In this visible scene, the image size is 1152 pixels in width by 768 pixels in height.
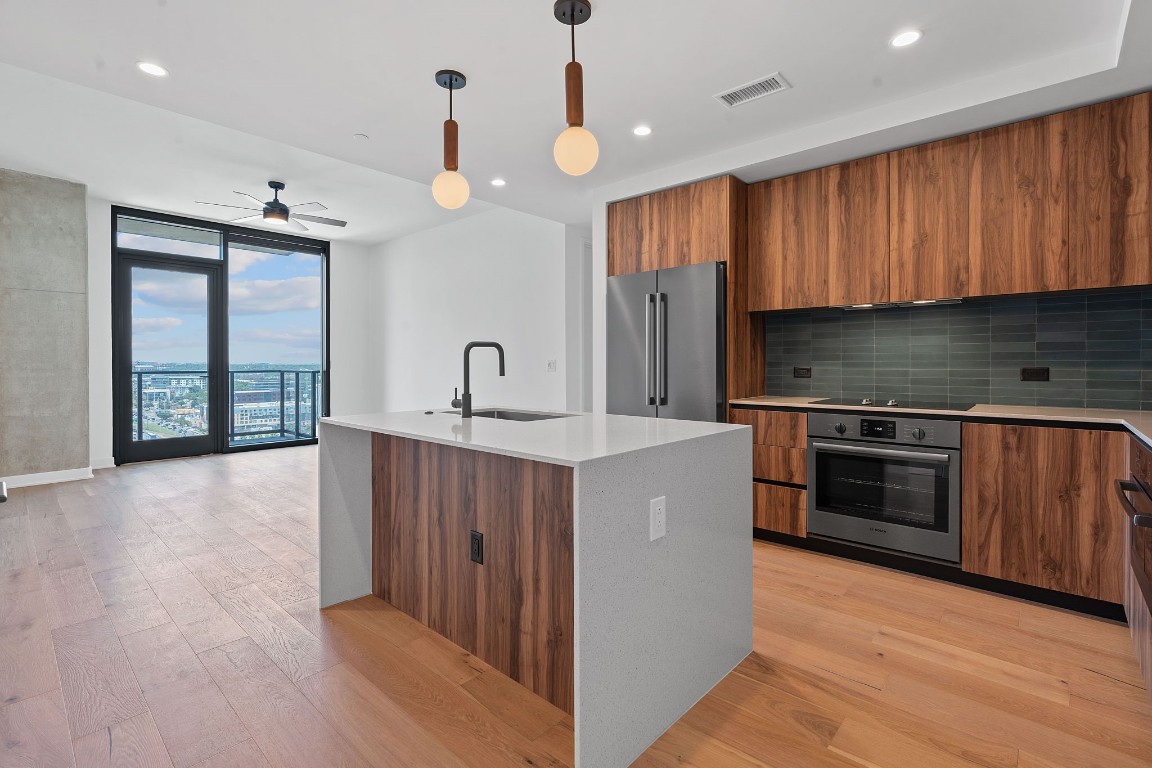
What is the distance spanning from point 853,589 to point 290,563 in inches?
117

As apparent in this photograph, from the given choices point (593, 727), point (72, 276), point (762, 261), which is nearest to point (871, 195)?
point (762, 261)

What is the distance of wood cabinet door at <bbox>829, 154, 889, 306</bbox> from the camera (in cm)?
315

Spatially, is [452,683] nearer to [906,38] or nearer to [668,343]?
[668,343]

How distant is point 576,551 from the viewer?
1.38m

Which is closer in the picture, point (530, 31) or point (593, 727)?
point (593, 727)

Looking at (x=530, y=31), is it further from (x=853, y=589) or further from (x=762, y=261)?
(x=853, y=589)

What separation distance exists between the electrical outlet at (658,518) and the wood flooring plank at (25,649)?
207 cm

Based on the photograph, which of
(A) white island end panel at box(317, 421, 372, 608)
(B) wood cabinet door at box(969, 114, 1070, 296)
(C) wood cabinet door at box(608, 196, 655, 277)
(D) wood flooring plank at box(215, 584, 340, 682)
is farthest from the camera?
(C) wood cabinet door at box(608, 196, 655, 277)

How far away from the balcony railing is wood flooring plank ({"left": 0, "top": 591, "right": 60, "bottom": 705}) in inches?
169

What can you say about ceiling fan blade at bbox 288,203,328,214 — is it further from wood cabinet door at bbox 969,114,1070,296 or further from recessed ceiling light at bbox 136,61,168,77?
wood cabinet door at bbox 969,114,1070,296

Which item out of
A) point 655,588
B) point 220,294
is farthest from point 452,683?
point 220,294

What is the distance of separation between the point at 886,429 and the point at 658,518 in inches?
76.2

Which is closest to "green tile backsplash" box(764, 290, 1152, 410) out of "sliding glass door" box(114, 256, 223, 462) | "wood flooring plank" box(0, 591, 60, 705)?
"wood flooring plank" box(0, 591, 60, 705)

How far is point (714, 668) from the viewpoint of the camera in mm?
1899
